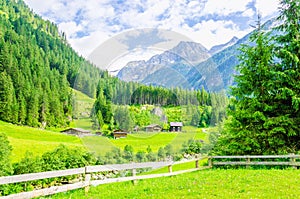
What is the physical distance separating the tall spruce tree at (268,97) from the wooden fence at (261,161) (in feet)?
2.09

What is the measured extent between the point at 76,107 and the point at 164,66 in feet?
5.65

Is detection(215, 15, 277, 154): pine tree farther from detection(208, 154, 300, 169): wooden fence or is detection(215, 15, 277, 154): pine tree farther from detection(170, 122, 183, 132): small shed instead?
detection(170, 122, 183, 132): small shed

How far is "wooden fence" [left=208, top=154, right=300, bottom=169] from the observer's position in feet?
53.7

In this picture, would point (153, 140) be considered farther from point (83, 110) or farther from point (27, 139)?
point (27, 139)

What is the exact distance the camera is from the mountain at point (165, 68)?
5.46 m

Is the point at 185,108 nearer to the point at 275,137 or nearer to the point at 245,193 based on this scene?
the point at 245,193

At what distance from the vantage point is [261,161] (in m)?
18.3

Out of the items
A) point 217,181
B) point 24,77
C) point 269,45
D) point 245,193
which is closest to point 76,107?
point 245,193

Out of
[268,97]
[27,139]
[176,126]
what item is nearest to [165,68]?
[176,126]

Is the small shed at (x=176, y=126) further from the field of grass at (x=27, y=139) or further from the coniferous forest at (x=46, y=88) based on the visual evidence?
the field of grass at (x=27, y=139)

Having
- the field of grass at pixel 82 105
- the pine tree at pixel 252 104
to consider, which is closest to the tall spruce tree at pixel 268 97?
the pine tree at pixel 252 104

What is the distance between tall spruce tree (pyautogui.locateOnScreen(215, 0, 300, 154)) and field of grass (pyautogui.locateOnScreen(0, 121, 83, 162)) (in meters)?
64.7

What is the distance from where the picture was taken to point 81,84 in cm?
540

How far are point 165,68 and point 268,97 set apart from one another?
15.1 m
